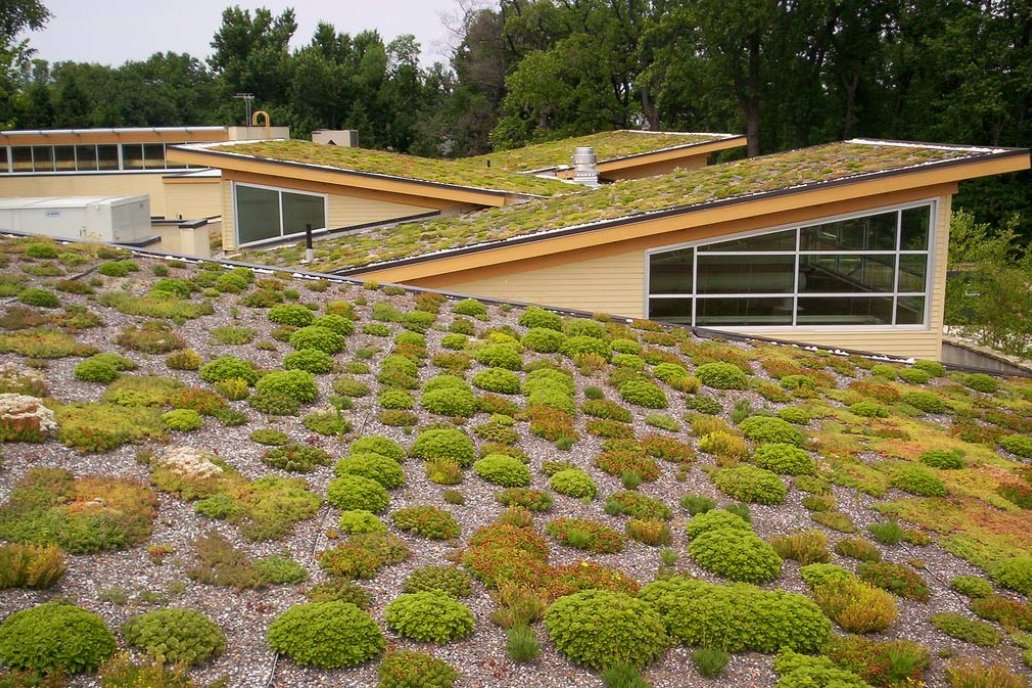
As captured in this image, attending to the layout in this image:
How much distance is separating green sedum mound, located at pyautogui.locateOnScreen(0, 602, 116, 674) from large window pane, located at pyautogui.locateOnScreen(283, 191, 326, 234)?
1940 cm

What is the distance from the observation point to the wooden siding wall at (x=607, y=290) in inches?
820

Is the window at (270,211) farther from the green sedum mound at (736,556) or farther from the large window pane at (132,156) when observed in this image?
the large window pane at (132,156)

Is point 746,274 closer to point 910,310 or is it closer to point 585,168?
point 910,310

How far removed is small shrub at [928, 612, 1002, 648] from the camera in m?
9.20

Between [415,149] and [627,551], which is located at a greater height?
[415,149]

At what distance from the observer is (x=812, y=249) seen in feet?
67.4

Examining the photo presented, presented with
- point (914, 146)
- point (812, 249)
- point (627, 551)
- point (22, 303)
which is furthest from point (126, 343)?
point (914, 146)

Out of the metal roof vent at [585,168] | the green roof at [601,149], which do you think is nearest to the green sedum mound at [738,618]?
the metal roof vent at [585,168]

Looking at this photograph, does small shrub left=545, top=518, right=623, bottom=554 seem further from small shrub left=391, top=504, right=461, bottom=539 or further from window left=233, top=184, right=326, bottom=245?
window left=233, top=184, right=326, bottom=245

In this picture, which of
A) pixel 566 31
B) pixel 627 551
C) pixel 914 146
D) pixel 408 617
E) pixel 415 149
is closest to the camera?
pixel 408 617

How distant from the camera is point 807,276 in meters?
20.6

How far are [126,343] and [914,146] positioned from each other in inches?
707

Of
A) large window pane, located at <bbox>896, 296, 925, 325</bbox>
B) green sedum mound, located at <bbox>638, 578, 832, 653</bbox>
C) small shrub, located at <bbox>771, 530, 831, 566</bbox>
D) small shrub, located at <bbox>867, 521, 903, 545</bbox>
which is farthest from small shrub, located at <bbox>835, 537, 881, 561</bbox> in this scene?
large window pane, located at <bbox>896, 296, 925, 325</bbox>

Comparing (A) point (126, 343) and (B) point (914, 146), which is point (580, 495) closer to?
(A) point (126, 343)
